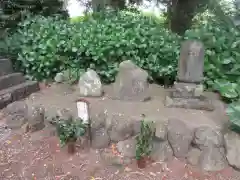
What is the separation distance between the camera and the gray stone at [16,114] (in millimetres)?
3199

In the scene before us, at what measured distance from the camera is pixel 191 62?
118 inches

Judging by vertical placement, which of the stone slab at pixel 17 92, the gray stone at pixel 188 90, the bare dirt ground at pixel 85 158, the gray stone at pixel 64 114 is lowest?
the bare dirt ground at pixel 85 158

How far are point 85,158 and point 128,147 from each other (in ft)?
1.50

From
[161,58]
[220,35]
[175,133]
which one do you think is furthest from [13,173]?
[220,35]

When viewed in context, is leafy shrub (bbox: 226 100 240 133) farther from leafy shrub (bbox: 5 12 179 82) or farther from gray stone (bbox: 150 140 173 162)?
leafy shrub (bbox: 5 12 179 82)

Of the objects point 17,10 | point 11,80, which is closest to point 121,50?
point 11,80

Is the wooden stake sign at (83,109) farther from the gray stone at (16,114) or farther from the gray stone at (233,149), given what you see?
the gray stone at (233,149)

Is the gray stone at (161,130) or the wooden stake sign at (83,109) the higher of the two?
the wooden stake sign at (83,109)

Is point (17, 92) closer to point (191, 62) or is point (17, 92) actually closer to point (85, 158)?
point (85, 158)

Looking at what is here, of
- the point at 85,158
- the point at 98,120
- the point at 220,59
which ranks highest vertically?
the point at 220,59

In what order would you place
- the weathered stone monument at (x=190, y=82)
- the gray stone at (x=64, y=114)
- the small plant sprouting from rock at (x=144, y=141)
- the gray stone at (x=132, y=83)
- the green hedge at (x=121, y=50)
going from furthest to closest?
1. the green hedge at (x=121, y=50)
2. the gray stone at (x=132, y=83)
3. the weathered stone monument at (x=190, y=82)
4. the gray stone at (x=64, y=114)
5. the small plant sprouting from rock at (x=144, y=141)

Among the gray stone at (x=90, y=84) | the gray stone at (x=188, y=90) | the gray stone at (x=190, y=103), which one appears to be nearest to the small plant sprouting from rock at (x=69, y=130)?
the gray stone at (x=90, y=84)

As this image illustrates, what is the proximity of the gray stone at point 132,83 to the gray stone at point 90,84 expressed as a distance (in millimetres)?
281

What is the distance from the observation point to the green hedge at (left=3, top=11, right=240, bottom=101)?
3.70m
